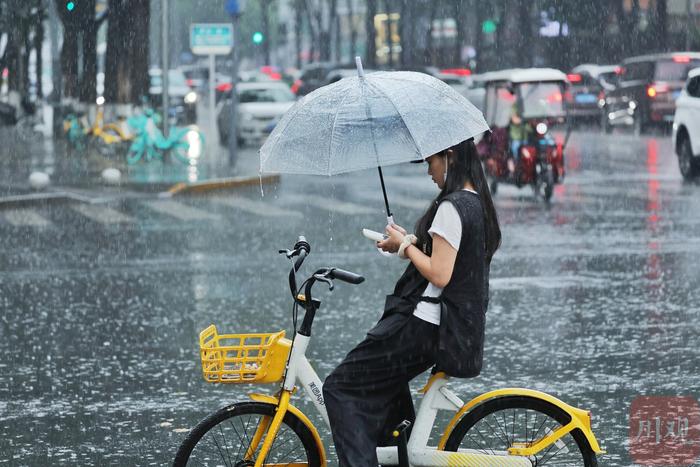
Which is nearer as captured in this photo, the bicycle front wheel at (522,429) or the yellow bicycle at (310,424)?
the yellow bicycle at (310,424)

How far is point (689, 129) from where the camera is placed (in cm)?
2216

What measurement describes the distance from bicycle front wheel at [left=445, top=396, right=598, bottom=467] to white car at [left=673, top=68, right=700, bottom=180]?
16.7 metres

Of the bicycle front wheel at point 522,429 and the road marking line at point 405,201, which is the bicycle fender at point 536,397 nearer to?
the bicycle front wheel at point 522,429

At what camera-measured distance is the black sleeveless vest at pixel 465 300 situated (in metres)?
5.10

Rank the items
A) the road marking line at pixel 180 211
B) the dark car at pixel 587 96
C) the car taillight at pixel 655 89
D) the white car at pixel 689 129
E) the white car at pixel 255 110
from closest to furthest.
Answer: the road marking line at pixel 180 211
the white car at pixel 689 129
the white car at pixel 255 110
the car taillight at pixel 655 89
the dark car at pixel 587 96

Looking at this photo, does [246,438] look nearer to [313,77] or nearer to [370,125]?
[370,125]

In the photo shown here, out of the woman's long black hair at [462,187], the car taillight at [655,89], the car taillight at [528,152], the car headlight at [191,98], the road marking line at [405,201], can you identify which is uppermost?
the woman's long black hair at [462,187]

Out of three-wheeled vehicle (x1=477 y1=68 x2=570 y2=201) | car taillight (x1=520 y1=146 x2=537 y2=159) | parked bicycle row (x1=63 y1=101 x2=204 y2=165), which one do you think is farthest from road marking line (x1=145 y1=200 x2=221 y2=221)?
parked bicycle row (x1=63 y1=101 x2=204 y2=165)

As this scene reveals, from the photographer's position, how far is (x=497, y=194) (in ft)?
66.4

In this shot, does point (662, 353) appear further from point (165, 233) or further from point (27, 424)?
point (165, 233)

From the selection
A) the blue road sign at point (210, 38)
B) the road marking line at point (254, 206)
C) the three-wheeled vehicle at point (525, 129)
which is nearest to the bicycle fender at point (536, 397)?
the road marking line at point (254, 206)

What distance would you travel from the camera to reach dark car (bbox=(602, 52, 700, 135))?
35.2m

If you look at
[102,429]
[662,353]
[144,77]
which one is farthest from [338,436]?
[144,77]

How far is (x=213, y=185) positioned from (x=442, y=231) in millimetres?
16737
